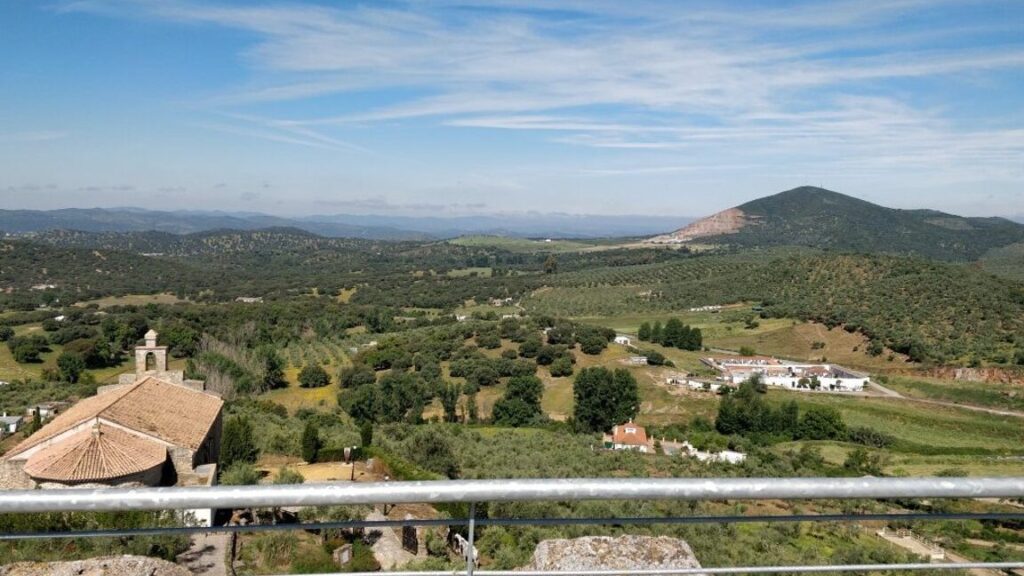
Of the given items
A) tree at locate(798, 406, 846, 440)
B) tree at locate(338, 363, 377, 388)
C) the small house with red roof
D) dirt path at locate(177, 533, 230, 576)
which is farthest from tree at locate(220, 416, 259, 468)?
tree at locate(798, 406, 846, 440)

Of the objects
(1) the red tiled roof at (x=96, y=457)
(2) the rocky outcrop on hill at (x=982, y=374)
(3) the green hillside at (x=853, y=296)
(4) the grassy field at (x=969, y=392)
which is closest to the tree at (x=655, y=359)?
(4) the grassy field at (x=969, y=392)

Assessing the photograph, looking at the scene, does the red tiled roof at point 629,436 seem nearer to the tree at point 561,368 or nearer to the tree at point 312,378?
the tree at point 561,368

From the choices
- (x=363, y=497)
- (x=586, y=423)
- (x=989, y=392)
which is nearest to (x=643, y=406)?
(x=586, y=423)

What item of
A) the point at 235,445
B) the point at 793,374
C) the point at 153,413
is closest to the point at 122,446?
the point at 153,413

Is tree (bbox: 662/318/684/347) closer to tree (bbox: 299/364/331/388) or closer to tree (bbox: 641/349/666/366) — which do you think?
tree (bbox: 641/349/666/366)

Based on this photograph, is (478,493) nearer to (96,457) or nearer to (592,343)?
(96,457)

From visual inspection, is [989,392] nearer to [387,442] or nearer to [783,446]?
[783,446]
